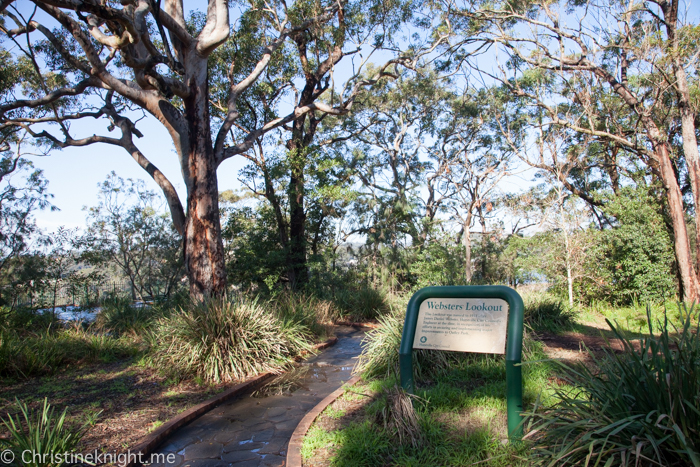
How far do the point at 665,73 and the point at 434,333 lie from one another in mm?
13386

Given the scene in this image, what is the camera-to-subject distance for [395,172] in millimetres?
24297

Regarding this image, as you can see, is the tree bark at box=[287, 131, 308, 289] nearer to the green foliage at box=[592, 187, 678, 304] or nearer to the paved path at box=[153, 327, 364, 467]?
the paved path at box=[153, 327, 364, 467]

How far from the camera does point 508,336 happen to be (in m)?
3.44

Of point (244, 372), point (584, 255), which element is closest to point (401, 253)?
point (584, 255)

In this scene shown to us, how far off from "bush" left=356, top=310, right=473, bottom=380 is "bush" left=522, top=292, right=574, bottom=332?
324cm

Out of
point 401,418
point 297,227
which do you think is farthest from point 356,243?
point 401,418

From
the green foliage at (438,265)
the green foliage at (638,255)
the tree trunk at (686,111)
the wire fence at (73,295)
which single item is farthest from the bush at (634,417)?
the wire fence at (73,295)

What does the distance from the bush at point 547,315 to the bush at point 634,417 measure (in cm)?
578

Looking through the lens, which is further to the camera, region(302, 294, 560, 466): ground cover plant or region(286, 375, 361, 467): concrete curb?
region(286, 375, 361, 467): concrete curb

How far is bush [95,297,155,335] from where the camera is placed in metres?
8.75

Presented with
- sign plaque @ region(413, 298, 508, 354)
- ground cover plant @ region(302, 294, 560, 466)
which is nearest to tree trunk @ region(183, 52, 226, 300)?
ground cover plant @ region(302, 294, 560, 466)

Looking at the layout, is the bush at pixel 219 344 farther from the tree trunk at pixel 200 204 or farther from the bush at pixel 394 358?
the tree trunk at pixel 200 204

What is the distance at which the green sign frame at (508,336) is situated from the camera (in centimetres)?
327

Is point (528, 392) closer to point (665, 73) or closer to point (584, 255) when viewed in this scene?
point (584, 255)
